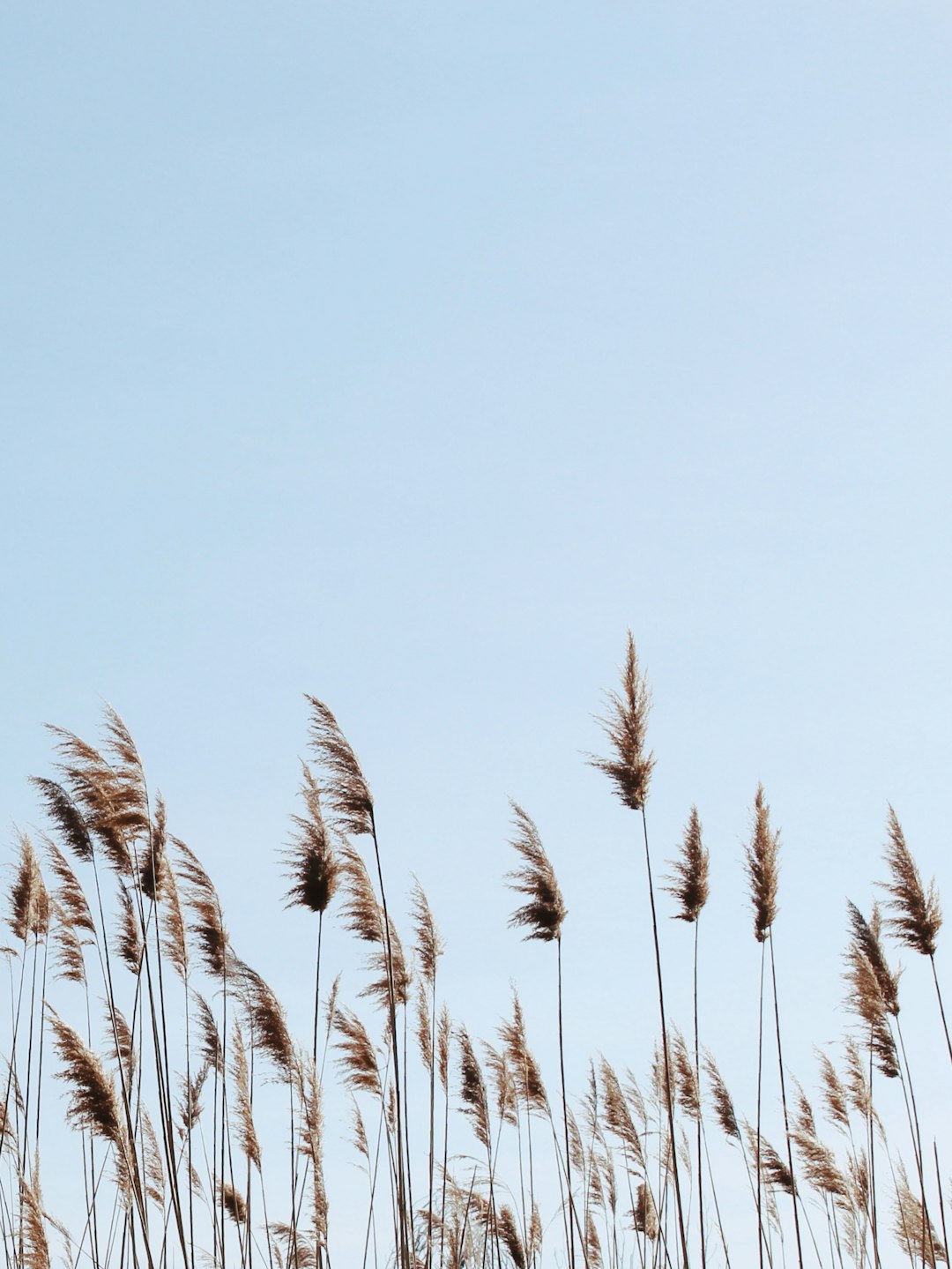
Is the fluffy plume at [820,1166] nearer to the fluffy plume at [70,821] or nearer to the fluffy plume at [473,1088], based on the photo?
the fluffy plume at [473,1088]

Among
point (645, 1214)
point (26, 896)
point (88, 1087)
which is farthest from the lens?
point (645, 1214)

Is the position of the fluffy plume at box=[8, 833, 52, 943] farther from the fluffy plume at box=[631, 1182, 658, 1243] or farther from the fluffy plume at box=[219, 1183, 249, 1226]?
the fluffy plume at box=[631, 1182, 658, 1243]

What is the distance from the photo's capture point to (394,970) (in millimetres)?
8477

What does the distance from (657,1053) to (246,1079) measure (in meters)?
3.62

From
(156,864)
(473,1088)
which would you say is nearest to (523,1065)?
(473,1088)

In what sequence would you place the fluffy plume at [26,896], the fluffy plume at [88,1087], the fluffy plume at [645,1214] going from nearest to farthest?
the fluffy plume at [88,1087] < the fluffy plume at [26,896] < the fluffy plume at [645,1214]

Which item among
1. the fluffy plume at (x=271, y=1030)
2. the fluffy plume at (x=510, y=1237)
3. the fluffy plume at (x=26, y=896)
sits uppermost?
the fluffy plume at (x=26, y=896)

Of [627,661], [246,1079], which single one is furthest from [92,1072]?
[627,661]

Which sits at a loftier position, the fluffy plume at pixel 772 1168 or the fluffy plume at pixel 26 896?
the fluffy plume at pixel 26 896

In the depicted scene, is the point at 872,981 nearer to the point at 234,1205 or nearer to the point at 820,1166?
the point at 820,1166

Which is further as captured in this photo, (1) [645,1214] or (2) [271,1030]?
(1) [645,1214]

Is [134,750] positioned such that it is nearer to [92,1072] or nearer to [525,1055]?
[92,1072]

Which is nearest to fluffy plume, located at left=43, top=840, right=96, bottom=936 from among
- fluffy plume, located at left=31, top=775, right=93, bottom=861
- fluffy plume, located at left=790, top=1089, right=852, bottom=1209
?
fluffy plume, located at left=31, top=775, right=93, bottom=861

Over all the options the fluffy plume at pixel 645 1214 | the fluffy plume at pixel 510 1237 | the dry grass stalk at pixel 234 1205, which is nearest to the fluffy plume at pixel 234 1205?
the dry grass stalk at pixel 234 1205
